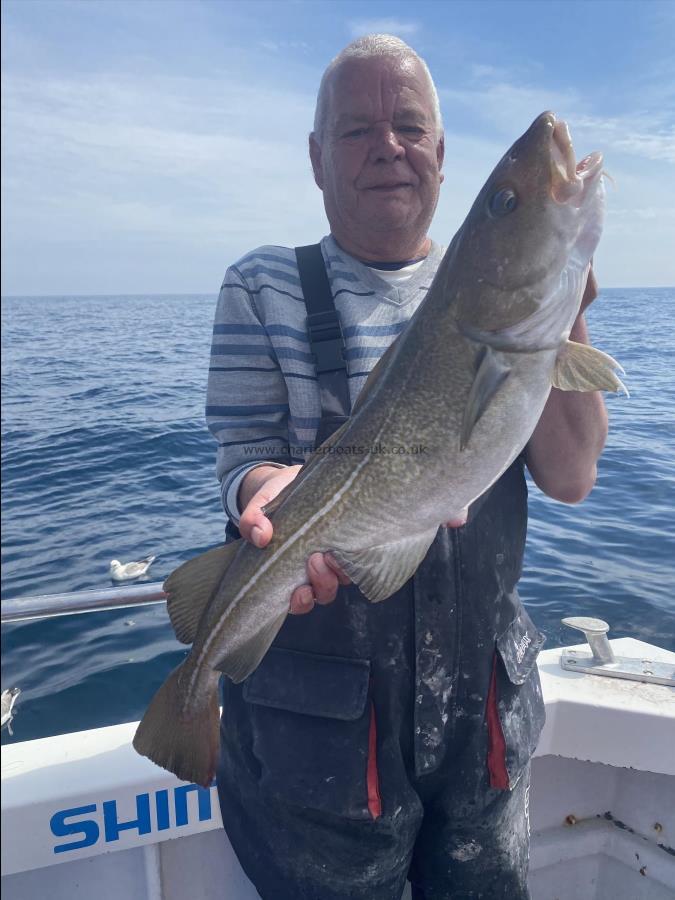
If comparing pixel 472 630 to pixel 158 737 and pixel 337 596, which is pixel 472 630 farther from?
pixel 158 737

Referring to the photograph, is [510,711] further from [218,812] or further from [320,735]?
[218,812]

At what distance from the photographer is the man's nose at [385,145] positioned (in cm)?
250

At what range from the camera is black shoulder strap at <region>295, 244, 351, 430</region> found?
7.96 ft

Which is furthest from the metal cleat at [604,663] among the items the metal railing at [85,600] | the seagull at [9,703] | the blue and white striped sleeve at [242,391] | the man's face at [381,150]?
the seagull at [9,703]

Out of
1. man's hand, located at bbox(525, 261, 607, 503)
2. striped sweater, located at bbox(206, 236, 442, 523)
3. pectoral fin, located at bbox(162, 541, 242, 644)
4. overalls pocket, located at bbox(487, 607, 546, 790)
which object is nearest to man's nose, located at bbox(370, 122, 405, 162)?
striped sweater, located at bbox(206, 236, 442, 523)

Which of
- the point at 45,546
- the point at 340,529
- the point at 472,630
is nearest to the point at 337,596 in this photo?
the point at 340,529

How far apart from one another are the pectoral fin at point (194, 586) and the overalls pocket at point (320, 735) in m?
0.31

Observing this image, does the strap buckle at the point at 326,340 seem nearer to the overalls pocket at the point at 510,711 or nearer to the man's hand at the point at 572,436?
the man's hand at the point at 572,436

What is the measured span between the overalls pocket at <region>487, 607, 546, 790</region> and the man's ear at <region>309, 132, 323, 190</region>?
6.34 ft

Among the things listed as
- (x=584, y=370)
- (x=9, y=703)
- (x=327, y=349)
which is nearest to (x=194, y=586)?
(x=327, y=349)

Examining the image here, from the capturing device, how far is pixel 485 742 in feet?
7.61

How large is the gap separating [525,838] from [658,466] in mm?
9317

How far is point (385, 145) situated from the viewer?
98.1 inches

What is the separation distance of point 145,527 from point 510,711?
8.26 meters
